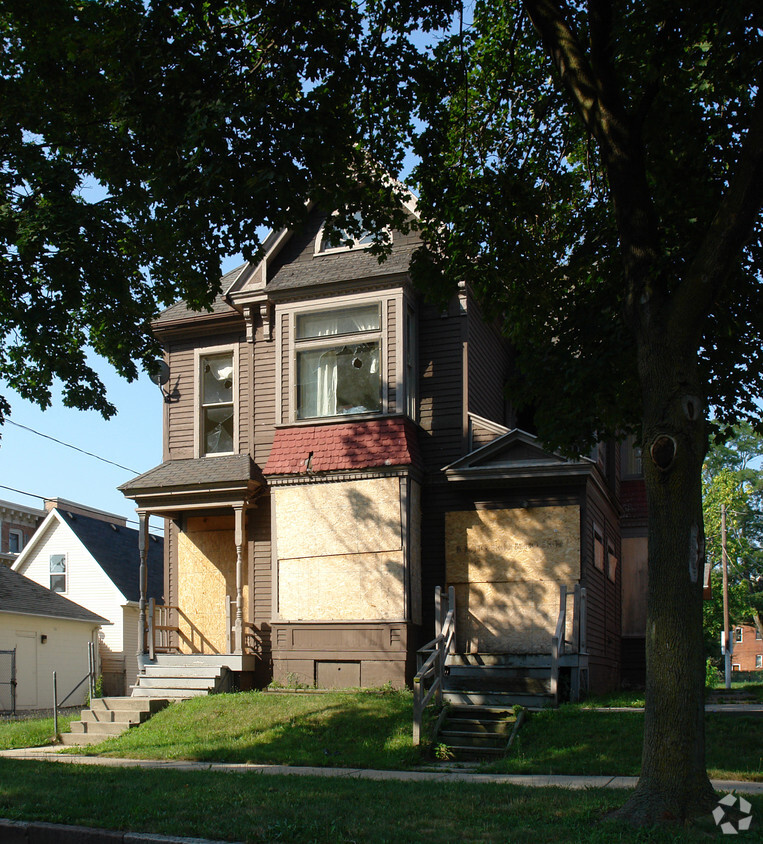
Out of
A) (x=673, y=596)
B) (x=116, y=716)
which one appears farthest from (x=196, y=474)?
(x=673, y=596)

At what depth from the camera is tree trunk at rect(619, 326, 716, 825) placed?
275 inches

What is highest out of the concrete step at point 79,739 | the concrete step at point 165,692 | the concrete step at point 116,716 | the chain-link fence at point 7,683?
the concrete step at point 165,692

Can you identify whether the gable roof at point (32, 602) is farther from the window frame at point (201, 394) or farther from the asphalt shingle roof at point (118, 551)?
the window frame at point (201, 394)

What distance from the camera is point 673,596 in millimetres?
7246

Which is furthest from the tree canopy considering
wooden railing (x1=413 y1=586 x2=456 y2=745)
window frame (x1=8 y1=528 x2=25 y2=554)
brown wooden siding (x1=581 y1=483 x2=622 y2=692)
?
window frame (x1=8 y1=528 x2=25 y2=554)

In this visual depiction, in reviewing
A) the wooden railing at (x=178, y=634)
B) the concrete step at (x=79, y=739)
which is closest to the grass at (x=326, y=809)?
the concrete step at (x=79, y=739)

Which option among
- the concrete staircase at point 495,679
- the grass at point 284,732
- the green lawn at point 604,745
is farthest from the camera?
the concrete staircase at point 495,679

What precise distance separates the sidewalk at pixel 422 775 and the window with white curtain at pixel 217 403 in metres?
7.45

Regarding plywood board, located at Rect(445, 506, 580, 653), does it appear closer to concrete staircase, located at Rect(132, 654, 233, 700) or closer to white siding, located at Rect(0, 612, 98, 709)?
concrete staircase, located at Rect(132, 654, 233, 700)

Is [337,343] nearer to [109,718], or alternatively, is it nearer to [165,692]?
[165,692]

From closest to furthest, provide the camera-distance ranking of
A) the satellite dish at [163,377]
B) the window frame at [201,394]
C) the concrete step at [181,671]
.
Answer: the concrete step at [181,671], the window frame at [201,394], the satellite dish at [163,377]

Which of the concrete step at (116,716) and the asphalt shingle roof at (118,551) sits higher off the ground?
the asphalt shingle roof at (118,551)

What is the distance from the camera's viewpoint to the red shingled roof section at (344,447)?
16.3 m

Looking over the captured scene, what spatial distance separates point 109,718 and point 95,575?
21.2 meters
